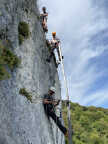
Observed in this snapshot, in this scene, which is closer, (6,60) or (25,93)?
(6,60)

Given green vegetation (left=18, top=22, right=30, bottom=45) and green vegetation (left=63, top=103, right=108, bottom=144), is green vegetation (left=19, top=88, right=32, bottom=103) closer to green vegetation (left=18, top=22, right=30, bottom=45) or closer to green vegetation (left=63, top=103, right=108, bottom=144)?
green vegetation (left=18, top=22, right=30, bottom=45)

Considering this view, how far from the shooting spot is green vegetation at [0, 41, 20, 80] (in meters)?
6.61

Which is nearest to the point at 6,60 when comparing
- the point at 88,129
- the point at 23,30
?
the point at 23,30

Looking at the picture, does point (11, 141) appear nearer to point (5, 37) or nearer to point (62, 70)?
point (5, 37)

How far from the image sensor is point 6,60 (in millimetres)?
7133

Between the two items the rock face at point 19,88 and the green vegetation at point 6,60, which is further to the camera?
the green vegetation at point 6,60

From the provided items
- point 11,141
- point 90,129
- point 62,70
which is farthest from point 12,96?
point 90,129

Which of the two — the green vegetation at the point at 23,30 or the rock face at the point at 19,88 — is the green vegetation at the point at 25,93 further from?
the green vegetation at the point at 23,30

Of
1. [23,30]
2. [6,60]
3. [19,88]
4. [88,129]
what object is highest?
[23,30]

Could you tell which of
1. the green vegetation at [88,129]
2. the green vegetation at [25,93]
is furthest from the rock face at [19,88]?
the green vegetation at [88,129]

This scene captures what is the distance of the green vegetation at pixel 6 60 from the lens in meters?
6.61

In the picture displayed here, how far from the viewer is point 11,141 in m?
5.64

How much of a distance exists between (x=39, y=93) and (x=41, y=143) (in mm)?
2769

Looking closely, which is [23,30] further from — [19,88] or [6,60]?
[19,88]
